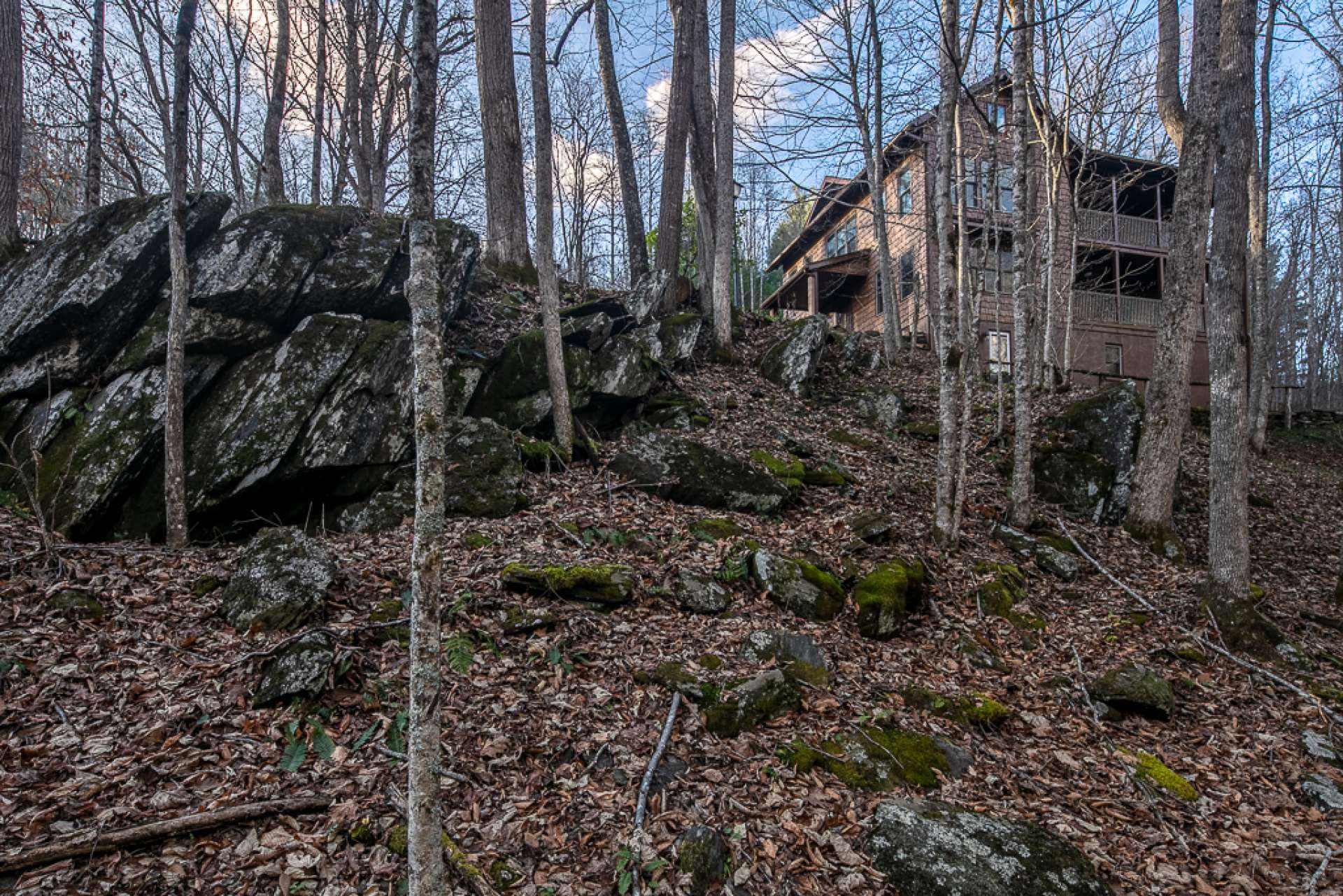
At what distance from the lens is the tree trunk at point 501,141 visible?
10547 mm

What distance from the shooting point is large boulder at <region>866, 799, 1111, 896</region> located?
10.3ft

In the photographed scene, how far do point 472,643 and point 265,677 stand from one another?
132cm

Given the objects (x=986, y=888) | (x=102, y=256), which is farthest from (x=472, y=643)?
(x=102, y=256)

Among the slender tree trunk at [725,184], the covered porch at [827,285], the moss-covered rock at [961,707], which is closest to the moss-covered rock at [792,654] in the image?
the moss-covered rock at [961,707]

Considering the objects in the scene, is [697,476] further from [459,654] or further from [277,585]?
[277,585]

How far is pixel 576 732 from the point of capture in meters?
4.00

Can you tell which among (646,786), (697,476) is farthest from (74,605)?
(697,476)

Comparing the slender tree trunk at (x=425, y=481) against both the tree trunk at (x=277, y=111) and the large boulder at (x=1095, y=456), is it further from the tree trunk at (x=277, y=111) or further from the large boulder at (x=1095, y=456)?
the tree trunk at (x=277, y=111)

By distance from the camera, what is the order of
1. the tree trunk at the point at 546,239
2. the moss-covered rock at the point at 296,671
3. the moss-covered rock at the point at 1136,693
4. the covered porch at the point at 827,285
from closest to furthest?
the moss-covered rock at the point at 296,671
the moss-covered rock at the point at 1136,693
the tree trunk at the point at 546,239
the covered porch at the point at 827,285

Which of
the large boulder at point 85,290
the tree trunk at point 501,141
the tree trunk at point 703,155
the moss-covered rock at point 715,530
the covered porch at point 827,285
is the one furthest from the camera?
the covered porch at point 827,285

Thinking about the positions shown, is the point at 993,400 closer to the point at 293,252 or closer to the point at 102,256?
the point at 293,252

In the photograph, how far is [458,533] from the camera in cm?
620

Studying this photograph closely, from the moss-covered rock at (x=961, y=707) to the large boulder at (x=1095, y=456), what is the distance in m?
5.51

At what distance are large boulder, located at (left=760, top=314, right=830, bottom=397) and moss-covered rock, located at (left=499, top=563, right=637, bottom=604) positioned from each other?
24.1 feet
